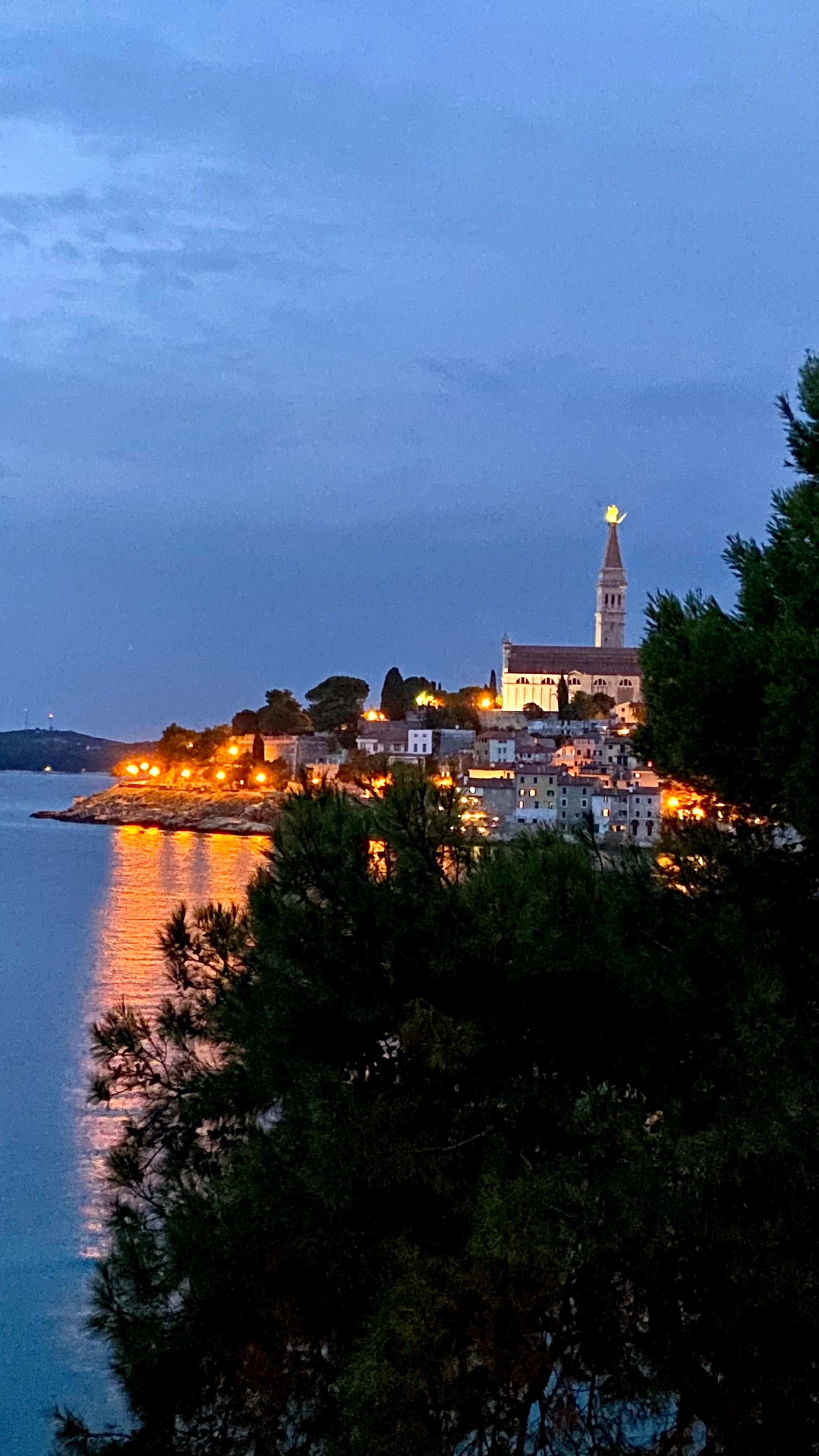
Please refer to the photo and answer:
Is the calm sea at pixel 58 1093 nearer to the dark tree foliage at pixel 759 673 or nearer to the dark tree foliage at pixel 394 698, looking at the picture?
the dark tree foliage at pixel 759 673

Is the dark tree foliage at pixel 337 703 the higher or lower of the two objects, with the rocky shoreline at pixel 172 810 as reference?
higher

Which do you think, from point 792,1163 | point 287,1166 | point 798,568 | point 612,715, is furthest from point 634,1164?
point 612,715

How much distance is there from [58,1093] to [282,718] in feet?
131

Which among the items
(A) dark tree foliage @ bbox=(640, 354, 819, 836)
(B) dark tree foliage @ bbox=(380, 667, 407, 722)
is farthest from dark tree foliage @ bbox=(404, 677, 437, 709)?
(A) dark tree foliage @ bbox=(640, 354, 819, 836)

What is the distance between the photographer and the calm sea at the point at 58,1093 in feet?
18.7

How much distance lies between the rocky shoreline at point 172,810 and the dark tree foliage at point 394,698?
15.6 ft

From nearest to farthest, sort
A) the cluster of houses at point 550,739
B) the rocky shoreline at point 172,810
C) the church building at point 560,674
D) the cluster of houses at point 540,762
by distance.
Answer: the cluster of houses at point 540,762 → the cluster of houses at point 550,739 → the rocky shoreline at point 172,810 → the church building at point 560,674

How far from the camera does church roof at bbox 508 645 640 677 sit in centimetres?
4884

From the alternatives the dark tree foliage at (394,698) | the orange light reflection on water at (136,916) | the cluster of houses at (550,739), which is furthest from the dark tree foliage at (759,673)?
the dark tree foliage at (394,698)

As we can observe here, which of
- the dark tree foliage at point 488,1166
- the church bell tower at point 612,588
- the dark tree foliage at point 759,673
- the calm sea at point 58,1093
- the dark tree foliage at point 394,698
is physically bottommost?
the calm sea at point 58,1093

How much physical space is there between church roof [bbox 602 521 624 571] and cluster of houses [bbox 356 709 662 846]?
1409cm

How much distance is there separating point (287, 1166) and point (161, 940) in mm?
945

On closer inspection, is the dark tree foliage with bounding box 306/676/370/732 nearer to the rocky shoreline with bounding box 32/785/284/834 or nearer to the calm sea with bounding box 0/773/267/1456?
the rocky shoreline with bounding box 32/785/284/834

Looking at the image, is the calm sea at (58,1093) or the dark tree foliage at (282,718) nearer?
the calm sea at (58,1093)
